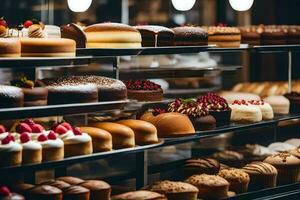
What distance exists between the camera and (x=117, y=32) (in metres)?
5.36

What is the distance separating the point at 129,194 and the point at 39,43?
1.20m

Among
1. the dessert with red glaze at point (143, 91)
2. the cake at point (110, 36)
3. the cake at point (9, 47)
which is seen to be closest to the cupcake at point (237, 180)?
the dessert with red glaze at point (143, 91)

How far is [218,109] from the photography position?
6.11 m

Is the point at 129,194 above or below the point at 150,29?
below

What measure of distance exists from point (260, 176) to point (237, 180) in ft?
0.99

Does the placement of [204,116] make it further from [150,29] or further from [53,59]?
[53,59]

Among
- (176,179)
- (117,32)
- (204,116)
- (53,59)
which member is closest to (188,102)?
(204,116)

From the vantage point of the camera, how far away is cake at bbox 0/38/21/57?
179 inches

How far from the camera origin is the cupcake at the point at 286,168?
6.36 meters

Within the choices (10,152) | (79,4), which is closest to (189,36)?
(79,4)

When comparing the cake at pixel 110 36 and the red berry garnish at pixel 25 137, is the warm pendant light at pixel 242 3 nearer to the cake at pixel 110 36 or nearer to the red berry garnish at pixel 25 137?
the cake at pixel 110 36

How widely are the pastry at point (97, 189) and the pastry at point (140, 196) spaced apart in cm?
11

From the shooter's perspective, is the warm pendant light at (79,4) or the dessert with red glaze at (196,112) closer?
the dessert with red glaze at (196,112)

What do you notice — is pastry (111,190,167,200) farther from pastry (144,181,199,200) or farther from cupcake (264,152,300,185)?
cupcake (264,152,300,185)
